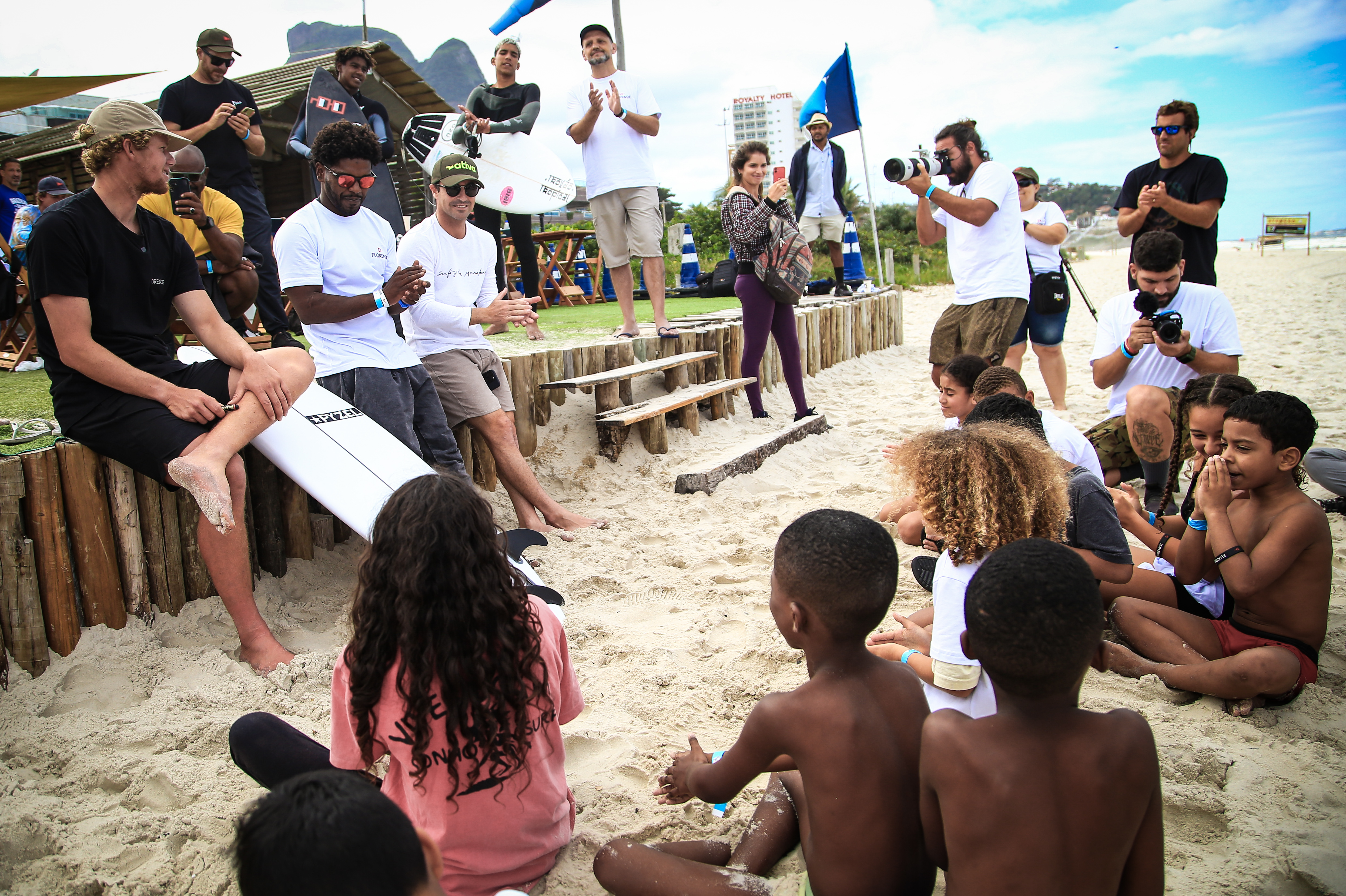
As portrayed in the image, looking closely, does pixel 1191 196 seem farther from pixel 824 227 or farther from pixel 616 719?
pixel 824 227

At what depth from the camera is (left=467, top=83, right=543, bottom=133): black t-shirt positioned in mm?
5688

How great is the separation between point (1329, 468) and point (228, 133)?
6.38 m

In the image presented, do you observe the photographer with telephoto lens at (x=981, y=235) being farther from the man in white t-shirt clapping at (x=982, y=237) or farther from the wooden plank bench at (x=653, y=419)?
the wooden plank bench at (x=653, y=419)

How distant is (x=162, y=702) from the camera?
8.23ft

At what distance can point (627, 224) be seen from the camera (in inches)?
215

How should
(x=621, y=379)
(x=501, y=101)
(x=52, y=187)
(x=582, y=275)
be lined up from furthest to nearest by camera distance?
(x=582, y=275)
(x=52, y=187)
(x=501, y=101)
(x=621, y=379)

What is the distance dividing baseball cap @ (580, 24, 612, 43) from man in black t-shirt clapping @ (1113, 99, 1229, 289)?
333 centimetres

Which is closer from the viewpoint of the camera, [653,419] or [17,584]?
[17,584]

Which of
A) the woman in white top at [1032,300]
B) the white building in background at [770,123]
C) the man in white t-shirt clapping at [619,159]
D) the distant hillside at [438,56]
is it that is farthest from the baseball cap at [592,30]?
the distant hillside at [438,56]

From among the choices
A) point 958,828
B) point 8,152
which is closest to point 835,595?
point 958,828

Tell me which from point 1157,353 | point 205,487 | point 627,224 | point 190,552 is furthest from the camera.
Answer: point 627,224

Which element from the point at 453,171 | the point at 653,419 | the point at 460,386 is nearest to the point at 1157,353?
the point at 653,419

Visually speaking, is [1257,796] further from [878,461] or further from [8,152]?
[8,152]

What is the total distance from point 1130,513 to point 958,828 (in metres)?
1.98
